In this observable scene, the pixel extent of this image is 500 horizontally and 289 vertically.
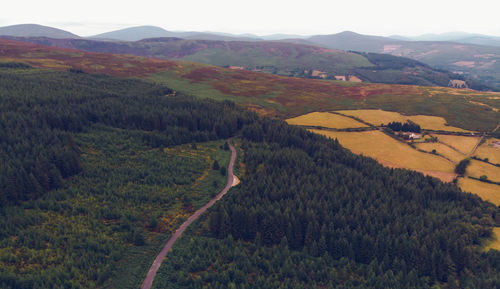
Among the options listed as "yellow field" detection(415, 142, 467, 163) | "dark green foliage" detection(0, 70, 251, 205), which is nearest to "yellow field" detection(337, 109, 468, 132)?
"yellow field" detection(415, 142, 467, 163)

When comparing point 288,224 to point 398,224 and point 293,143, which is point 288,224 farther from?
point 293,143

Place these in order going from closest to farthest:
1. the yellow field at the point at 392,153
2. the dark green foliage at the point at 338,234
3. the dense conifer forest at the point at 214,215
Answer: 1. the dense conifer forest at the point at 214,215
2. the dark green foliage at the point at 338,234
3. the yellow field at the point at 392,153

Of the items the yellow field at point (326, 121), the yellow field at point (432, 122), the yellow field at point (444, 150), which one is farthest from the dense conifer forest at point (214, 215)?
the yellow field at point (432, 122)

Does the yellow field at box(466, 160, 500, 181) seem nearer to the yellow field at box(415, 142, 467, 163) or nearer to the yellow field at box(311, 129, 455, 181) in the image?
the yellow field at box(311, 129, 455, 181)

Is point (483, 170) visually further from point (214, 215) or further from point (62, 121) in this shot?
point (62, 121)

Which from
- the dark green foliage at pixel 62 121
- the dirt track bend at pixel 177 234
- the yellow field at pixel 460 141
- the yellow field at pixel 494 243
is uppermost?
the dark green foliage at pixel 62 121

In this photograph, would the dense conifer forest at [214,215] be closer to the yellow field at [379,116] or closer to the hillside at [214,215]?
the hillside at [214,215]

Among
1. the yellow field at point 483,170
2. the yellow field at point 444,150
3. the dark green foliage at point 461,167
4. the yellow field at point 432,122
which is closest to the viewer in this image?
the yellow field at point 483,170
